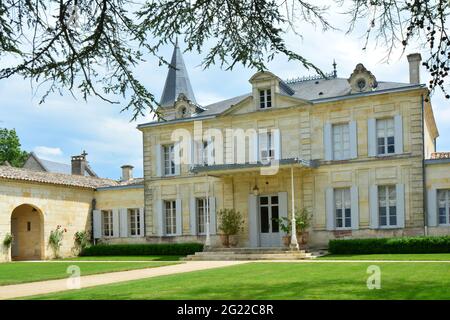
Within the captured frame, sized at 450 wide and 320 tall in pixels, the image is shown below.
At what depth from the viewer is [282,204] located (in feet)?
78.5

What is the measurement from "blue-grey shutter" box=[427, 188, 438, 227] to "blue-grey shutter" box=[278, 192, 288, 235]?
528cm

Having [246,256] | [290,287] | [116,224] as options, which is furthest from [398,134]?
[290,287]

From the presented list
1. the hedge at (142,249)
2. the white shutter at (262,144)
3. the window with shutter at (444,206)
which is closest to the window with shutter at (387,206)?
the window with shutter at (444,206)

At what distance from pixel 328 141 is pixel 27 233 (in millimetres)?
13544

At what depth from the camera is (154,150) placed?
2708 cm

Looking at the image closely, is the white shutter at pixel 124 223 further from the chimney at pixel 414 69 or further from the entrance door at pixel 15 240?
the chimney at pixel 414 69

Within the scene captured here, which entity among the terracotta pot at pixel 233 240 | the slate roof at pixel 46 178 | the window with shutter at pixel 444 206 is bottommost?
the terracotta pot at pixel 233 240

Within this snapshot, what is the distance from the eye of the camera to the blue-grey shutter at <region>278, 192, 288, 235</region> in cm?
2384

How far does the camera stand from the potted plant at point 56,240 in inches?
1028

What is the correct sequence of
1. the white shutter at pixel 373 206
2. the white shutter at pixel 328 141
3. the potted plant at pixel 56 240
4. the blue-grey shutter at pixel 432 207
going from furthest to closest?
the potted plant at pixel 56 240 → the white shutter at pixel 328 141 → the white shutter at pixel 373 206 → the blue-grey shutter at pixel 432 207

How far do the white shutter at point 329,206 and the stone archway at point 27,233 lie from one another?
39.1ft

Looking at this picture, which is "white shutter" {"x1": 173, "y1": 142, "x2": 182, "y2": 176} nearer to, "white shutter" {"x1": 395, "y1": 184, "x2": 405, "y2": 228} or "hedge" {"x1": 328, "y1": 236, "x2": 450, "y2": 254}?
"hedge" {"x1": 328, "y1": 236, "x2": 450, "y2": 254}

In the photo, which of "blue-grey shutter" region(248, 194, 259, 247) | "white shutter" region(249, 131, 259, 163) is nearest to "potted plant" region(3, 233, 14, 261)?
"blue-grey shutter" region(248, 194, 259, 247)

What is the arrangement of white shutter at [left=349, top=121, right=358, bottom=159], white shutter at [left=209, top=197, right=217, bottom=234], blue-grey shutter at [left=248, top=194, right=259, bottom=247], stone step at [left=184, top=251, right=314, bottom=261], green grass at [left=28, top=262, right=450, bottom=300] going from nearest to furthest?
green grass at [left=28, top=262, right=450, bottom=300]
stone step at [left=184, top=251, right=314, bottom=261]
white shutter at [left=349, top=121, right=358, bottom=159]
blue-grey shutter at [left=248, top=194, right=259, bottom=247]
white shutter at [left=209, top=197, right=217, bottom=234]
